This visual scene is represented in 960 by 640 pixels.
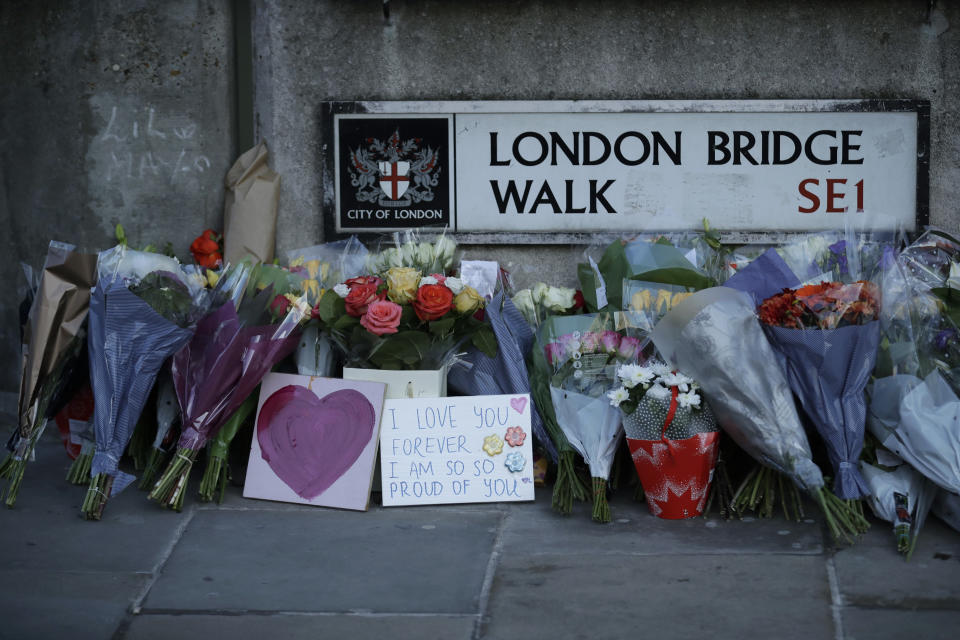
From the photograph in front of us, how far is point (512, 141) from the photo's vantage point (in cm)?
540

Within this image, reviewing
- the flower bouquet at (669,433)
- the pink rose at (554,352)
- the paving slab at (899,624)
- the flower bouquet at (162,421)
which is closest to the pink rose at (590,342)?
the pink rose at (554,352)

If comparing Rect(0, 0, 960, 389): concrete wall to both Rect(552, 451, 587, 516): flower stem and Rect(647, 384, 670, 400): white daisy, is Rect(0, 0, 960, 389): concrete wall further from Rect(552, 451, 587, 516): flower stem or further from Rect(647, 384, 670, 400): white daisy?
Rect(647, 384, 670, 400): white daisy

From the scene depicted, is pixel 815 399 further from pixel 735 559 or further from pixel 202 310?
pixel 202 310

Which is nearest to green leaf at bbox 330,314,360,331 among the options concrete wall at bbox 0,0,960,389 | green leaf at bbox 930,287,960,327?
concrete wall at bbox 0,0,960,389

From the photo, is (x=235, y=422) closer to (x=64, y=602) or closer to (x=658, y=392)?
(x=64, y=602)

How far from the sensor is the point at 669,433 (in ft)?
13.8

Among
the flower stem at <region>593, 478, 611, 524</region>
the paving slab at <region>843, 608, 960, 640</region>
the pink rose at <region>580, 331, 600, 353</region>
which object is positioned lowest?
the paving slab at <region>843, 608, 960, 640</region>

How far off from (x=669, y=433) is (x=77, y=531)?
2.30 m

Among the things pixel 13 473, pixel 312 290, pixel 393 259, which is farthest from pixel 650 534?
pixel 13 473

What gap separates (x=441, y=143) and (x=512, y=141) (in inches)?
13.5

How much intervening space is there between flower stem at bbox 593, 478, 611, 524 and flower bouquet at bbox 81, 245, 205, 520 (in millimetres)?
1690

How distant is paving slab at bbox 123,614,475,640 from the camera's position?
11.2ft

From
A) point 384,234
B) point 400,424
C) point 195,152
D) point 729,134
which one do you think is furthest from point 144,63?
point 729,134

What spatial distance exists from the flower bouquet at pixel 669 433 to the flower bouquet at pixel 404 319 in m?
0.69
